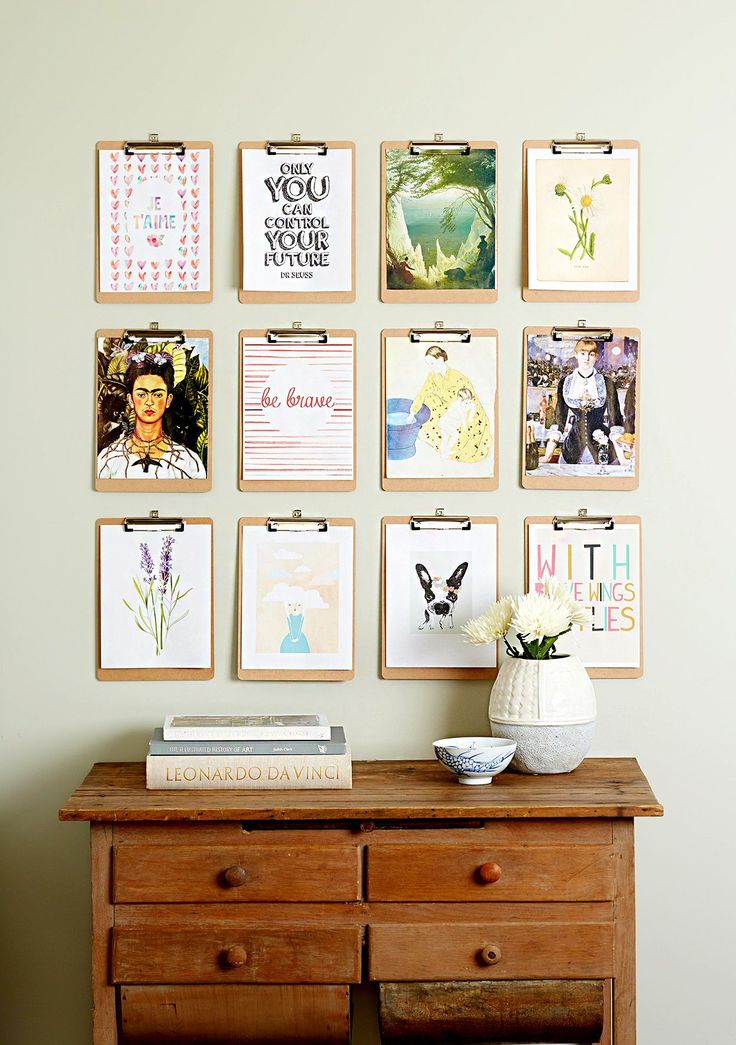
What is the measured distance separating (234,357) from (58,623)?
610 mm

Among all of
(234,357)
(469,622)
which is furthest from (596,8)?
(469,622)

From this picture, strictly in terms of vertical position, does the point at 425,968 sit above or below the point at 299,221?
below

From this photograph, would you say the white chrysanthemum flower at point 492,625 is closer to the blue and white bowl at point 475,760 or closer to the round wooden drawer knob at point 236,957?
the blue and white bowl at point 475,760

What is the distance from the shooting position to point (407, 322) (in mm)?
2039

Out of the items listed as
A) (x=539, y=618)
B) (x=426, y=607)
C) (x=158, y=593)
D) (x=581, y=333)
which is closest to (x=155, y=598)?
(x=158, y=593)

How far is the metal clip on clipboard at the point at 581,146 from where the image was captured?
2020mm

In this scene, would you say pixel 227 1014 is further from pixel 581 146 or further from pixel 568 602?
pixel 581 146

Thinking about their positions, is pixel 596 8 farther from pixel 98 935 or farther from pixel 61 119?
pixel 98 935

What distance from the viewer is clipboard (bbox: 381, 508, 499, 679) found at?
A: 6.68 ft

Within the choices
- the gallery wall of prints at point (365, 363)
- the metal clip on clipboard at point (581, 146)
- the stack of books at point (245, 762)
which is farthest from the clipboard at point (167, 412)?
the metal clip on clipboard at point (581, 146)

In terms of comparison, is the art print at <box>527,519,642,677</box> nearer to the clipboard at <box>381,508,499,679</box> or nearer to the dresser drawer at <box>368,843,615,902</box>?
the clipboard at <box>381,508,499,679</box>

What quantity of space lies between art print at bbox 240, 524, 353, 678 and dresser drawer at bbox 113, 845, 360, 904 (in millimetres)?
401

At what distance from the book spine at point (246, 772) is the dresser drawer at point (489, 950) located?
25 cm

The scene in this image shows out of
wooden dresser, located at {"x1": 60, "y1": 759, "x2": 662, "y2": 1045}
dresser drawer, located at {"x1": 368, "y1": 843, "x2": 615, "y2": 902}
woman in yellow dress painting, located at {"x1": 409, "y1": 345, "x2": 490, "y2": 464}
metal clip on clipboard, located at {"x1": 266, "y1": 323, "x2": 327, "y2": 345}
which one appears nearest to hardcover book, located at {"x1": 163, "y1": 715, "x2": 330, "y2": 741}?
wooden dresser, located at {"x1": 60, "y1": 759, "x2": 662, "y2": 1045}
